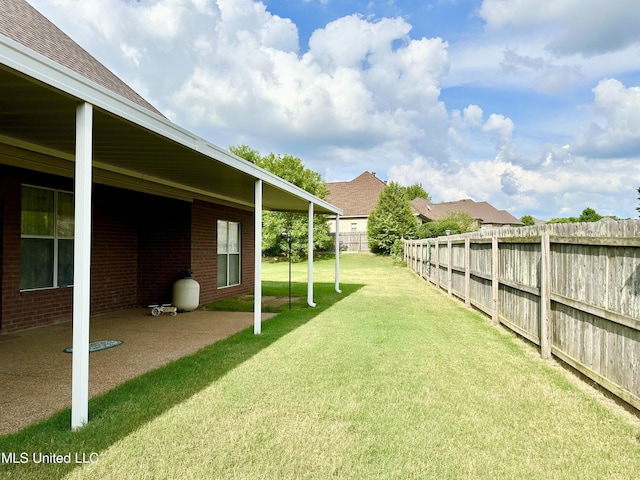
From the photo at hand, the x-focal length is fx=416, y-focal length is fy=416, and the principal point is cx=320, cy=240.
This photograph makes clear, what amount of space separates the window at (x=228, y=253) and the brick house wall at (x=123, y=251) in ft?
1.17

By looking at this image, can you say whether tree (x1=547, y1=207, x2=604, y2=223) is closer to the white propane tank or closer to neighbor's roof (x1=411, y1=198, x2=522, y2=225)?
neighbor's roof (x1=411, y1=198, x2=522, y2=225)

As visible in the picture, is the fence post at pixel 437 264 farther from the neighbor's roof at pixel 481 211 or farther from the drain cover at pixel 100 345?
the neighbor's roof at pixel 481 211

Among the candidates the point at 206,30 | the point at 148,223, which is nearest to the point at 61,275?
the point at 148,223

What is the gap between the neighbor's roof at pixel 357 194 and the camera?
38781mm

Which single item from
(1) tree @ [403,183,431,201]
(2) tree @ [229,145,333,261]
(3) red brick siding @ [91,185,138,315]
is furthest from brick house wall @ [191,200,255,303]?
(1) tree @ [403,183,431,201]

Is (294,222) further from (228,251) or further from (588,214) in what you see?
(588,214)

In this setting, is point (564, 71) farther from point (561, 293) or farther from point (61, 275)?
point (61, 275)

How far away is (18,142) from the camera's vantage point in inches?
217

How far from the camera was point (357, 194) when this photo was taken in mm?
40812

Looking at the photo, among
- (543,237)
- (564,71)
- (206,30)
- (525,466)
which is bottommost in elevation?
(525,466)

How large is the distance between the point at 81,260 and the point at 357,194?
125 feet

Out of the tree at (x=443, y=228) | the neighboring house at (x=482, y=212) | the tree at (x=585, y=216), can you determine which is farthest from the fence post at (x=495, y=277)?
the neighboring house at (x=482, y=212)

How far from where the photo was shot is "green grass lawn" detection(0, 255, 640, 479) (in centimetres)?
276

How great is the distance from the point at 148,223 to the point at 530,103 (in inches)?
703
